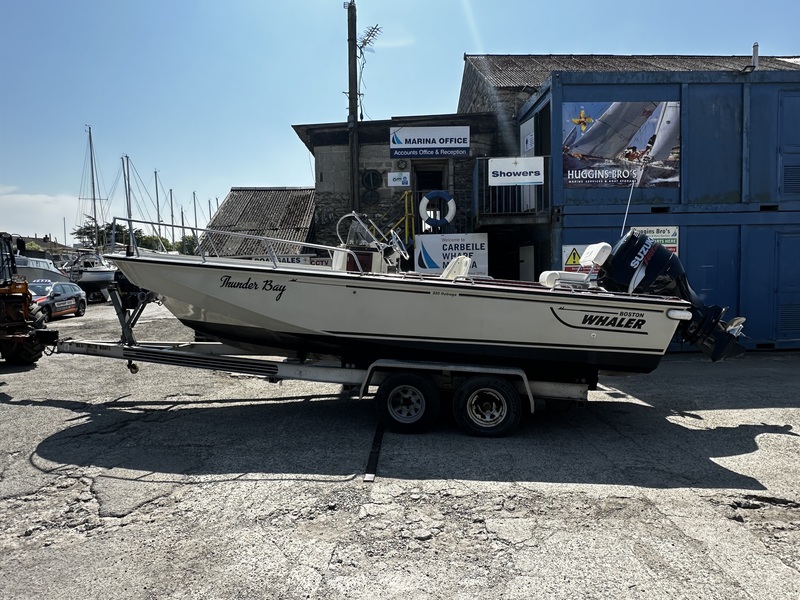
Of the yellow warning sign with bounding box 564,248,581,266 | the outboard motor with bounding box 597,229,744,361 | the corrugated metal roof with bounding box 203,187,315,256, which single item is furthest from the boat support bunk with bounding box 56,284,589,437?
the corrugated metal roof with bounding box 203,187,315,256

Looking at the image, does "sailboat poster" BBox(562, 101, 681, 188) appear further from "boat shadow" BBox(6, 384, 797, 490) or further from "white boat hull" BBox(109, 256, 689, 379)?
"white boat hull" BBox(109, 256, 689, 379)

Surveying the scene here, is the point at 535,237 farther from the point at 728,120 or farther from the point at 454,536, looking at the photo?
the point at 454,536

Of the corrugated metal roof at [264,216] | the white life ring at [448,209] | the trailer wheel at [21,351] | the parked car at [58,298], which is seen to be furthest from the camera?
the corrugated metal roof at [264,216]

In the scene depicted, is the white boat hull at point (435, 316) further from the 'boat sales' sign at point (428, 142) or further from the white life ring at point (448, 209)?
the 'boat sales' sign at point (428, 142)

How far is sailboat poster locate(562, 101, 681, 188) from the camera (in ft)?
34.5

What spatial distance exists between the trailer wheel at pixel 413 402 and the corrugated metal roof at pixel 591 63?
12.9 meters

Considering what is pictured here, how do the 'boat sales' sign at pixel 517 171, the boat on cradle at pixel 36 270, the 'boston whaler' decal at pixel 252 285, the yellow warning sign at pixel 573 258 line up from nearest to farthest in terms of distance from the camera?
the 'boston whaler' decal at pixel 252 285 < the yellow warning sign at pixel 573 258 < the 'boat sales' sign at pixel 517 171 < the boat on cradle at pixel 36 270

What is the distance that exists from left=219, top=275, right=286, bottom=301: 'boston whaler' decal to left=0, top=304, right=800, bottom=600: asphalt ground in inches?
58.6

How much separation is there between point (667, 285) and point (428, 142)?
912 centimetres

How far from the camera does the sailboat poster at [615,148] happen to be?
34.5 ft

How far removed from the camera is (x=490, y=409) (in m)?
5.64

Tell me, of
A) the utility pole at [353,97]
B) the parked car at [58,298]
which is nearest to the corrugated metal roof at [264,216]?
the utility pole at [353,97]

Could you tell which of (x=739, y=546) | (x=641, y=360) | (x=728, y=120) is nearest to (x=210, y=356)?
(x=641, y=360)

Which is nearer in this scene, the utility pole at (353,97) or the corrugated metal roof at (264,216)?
the utility pole at (353,97)
